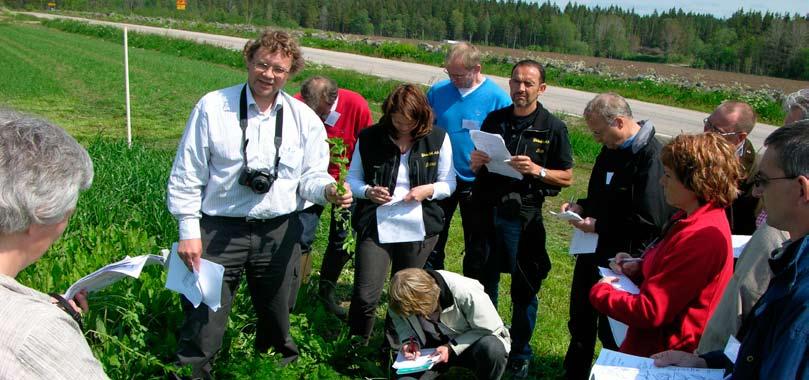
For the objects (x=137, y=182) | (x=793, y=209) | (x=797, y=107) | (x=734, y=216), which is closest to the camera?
(x=793, y=209)

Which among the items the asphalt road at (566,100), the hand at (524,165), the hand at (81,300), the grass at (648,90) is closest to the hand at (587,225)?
the hand at (524,165)

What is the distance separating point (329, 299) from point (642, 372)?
285cm

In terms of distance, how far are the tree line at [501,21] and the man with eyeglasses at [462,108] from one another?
6580cm

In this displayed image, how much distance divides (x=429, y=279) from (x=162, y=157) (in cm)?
398

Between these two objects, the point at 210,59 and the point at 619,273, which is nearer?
the point at 619,273

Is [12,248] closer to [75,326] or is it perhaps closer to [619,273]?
[75,326]

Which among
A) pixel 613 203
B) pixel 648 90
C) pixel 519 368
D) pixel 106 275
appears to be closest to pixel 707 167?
pixel 613 203

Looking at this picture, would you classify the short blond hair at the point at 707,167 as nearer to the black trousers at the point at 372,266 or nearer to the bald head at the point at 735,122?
the bald head at the point at 735,122

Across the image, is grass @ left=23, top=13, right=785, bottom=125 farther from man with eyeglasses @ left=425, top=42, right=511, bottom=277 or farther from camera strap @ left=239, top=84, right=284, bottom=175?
camera strap @ left=239, top=84, right=284, bottom=175

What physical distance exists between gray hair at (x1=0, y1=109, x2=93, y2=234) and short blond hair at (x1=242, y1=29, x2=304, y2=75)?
1.72 m

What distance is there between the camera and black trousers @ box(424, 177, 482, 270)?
436 cm

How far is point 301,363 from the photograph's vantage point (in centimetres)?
369

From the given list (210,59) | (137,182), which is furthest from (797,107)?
(210,59)

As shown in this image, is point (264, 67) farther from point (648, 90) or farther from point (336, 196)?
point (648, 90)
